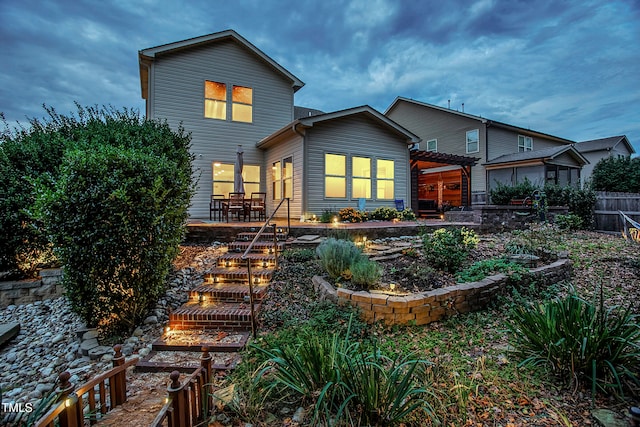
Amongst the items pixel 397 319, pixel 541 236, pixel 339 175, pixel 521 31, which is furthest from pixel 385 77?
pixel 397 319

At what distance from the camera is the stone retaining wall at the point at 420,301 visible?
343 cm

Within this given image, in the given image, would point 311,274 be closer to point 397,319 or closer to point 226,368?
point 397,319

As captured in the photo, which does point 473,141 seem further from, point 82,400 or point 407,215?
point 82,400

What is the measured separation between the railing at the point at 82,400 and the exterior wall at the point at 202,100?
838 cm

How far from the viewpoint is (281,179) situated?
10.6 meters

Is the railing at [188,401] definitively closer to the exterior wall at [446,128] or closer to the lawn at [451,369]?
the lawn at [451,369]

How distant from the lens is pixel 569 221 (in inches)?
351

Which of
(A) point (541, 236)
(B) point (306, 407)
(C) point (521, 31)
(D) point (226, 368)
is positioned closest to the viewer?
(B) point (306, 407)

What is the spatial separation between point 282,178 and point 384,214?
3932 millimetres

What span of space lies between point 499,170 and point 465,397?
17818 millimetres

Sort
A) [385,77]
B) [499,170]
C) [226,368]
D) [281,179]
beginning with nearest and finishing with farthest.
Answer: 1. [226,368]
2. [281,179]
3. [499,170]
4. [385,77]

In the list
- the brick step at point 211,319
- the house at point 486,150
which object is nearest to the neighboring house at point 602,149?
the house at point 486,150

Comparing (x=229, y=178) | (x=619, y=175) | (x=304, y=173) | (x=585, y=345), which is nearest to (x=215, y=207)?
(x=229, y=178)

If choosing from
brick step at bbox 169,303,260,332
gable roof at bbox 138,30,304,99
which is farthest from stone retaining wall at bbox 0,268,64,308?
gable roof at bbox 138,30,304,99
